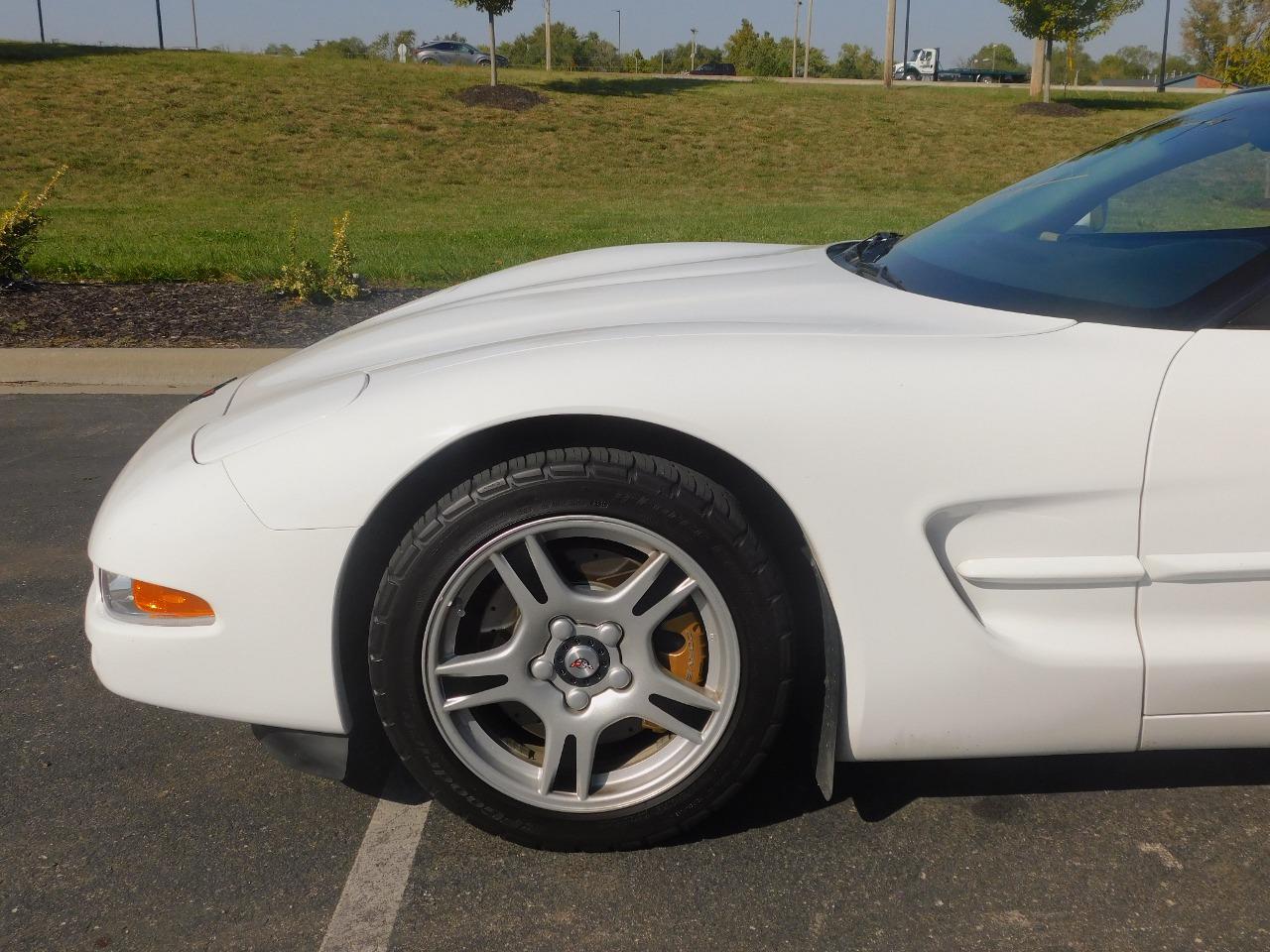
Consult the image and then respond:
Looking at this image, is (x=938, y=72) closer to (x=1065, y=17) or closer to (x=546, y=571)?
(x=1065, y=17)

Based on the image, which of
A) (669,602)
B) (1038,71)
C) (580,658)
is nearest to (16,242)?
→ (580,658)

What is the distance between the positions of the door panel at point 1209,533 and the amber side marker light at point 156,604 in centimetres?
172

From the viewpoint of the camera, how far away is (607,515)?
6.61 ft

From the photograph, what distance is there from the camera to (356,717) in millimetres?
2176

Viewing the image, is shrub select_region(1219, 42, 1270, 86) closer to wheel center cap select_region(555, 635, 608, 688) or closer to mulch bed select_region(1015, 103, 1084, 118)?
wheel center cap select_region(555, 635, 608, 688)

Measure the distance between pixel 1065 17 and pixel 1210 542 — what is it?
89.5ft

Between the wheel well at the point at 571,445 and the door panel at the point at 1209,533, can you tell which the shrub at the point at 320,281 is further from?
the door panel at the point at 1209,533

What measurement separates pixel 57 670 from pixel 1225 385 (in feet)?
9.53

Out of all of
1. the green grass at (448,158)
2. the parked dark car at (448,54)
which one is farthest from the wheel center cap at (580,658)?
the parked dark car at (448,54)

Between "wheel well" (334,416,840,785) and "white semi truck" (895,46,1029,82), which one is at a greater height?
"white semi truck" (895,46,1029,82)

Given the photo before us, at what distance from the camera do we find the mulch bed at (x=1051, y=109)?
25.3 metres

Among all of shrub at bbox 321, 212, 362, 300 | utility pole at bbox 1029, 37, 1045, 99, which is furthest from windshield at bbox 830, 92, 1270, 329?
utility pole at bbox 1029, 37, 1045, 99

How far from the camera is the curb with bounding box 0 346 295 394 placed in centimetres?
646

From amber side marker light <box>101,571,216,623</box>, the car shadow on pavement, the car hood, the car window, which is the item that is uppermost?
the car window
